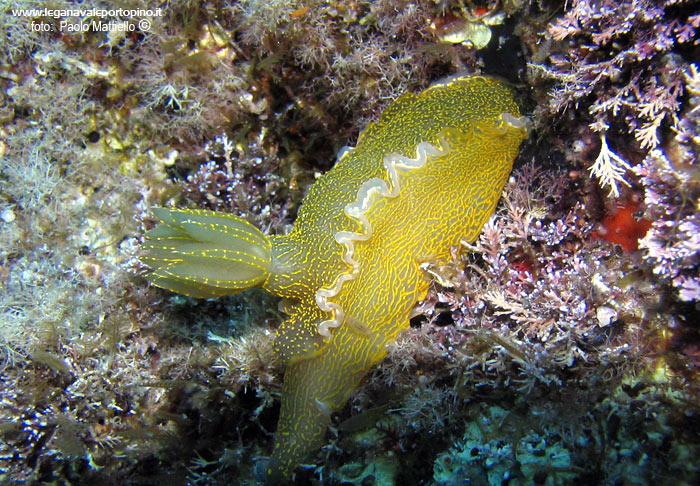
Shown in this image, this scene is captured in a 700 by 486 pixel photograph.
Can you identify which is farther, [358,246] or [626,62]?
[358,246]

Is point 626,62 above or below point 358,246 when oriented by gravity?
above

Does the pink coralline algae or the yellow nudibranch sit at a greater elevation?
the pink coralline algae

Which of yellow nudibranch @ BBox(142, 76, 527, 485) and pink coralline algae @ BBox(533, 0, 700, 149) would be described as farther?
yellow nudibranch @ BBox(142, 76, 527, 485)

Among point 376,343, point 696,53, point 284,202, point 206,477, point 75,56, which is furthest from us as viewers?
point 284,202

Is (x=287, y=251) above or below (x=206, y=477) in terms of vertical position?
above

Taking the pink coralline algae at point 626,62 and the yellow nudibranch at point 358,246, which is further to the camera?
the yellow nudibranch at point 358,246

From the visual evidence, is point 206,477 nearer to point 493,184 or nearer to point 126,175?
point 126,175

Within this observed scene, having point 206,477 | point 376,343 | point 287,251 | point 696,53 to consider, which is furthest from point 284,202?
point 696,53

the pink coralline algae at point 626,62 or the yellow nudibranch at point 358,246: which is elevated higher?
the pink coralline algae at point 626,62
